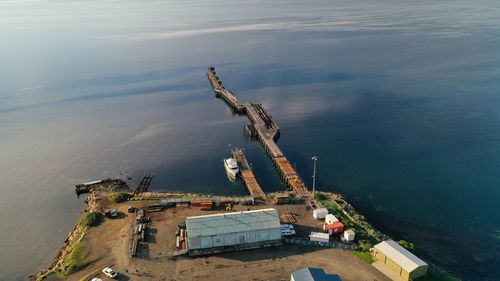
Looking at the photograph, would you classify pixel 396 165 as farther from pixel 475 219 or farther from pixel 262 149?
pixel 262 149

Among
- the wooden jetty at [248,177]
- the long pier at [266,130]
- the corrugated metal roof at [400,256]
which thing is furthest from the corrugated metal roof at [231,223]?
the corrugated metal roof at [400,256]

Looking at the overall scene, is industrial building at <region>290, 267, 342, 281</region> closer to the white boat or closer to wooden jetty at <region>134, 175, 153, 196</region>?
the white boat

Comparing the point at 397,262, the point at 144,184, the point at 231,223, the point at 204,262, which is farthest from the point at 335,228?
the point at 144,184

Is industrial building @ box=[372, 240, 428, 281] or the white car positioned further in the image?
the white car

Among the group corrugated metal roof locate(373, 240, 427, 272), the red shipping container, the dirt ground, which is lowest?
the dirt ground

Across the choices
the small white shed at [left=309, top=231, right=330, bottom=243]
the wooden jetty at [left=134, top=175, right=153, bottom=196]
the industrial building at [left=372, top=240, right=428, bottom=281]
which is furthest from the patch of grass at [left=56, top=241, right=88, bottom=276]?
the industrial building at [left=372, top=240, right=428, bottom=281]

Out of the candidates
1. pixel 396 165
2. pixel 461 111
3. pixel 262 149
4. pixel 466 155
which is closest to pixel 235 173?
pixel 262 149
